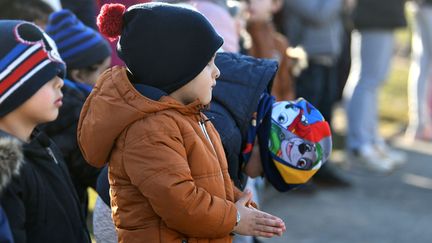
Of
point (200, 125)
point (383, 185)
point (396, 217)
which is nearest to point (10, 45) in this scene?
point (200, 125)

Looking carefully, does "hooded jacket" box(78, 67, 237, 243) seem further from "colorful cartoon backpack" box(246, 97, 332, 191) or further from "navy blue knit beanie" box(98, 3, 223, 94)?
"colorful cartoon backpack" box(246, 97, 332, 191)

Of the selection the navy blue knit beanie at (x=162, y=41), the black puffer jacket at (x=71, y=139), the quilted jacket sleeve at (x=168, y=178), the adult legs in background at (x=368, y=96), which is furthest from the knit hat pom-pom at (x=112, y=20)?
the adult legs in background at (x=368, y=96)

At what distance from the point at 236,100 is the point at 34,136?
0.71 m

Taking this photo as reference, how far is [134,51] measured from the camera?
225cm

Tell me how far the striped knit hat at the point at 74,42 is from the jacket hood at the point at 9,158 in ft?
3.26

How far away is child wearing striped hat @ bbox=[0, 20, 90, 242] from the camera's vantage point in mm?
2494

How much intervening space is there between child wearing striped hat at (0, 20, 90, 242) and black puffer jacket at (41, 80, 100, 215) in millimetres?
395

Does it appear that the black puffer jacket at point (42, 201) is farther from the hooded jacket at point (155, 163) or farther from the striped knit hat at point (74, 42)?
the striped knit hat at point (74, 42)

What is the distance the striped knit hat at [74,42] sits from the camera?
3.47 meters

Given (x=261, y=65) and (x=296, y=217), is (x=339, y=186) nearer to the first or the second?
(x=296, y=217)

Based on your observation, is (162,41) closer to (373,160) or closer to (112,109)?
(112,109)

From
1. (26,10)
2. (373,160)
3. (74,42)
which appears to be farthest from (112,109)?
(373,160)

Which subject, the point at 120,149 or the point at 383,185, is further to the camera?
the point at 383,185

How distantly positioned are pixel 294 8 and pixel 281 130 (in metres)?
2.98
